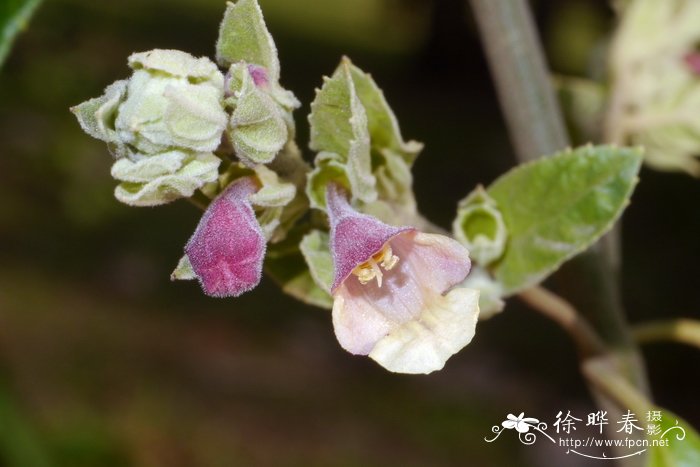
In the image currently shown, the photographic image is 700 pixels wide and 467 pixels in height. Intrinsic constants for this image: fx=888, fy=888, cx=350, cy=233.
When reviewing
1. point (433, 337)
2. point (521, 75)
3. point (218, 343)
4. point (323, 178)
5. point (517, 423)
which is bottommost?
point (218, 343)

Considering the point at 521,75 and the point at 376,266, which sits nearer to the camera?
the point at 376,266

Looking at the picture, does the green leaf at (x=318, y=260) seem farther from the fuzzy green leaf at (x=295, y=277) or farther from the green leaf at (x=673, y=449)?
the green leaf at (x=673, y=449)

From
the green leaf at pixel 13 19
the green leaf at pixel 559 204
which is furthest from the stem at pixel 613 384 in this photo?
the green leaf at pixel 13 19

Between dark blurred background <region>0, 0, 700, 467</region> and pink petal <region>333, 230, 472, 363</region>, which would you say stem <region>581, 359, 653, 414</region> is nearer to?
pink petal <region>333, 230, 472, 363</region>

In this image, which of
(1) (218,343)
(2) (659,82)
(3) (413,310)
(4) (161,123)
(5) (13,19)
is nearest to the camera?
(4) (161,123)

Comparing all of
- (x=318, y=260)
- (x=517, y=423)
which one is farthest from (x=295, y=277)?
(x=517, y=423)

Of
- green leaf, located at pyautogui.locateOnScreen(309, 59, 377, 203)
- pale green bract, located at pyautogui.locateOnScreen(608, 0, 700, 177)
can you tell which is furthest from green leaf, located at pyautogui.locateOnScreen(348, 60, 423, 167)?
pale green bract, located at pyautogui.locateOnScreen(608, 0, 700, 177)

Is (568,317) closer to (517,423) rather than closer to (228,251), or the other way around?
(517,423)
